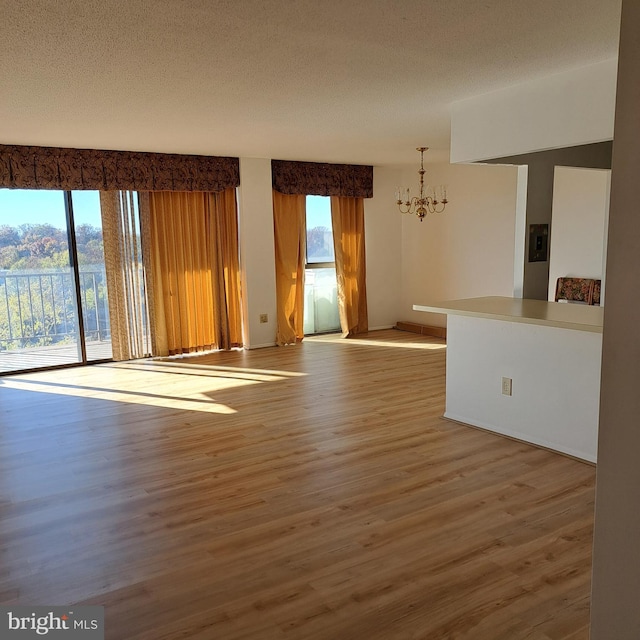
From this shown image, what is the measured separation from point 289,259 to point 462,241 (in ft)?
7.15

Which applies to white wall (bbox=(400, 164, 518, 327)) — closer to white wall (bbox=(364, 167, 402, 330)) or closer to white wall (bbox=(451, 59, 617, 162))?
white wall (bbox=(364, 167, 402, 330))

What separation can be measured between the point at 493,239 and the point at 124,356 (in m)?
4.44

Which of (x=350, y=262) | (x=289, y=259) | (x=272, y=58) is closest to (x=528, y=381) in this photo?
(x=272, y=58)

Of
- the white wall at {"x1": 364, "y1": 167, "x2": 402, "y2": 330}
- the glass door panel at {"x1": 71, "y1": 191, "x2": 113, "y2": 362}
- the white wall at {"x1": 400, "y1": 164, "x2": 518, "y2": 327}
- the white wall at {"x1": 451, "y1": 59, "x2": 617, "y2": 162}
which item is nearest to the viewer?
the white wall at {"x1": 451, "y1": 59, "x2": 617, "y2": 162}

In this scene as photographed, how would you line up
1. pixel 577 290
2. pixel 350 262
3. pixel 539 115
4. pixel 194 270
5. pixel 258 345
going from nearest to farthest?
pixel 539 115 → pixel 577 290 → pixel 194 270 → pixel 258 345 → pixel 350 262

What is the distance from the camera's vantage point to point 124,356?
21.4ft

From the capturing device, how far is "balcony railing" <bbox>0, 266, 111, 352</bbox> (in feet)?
19.8

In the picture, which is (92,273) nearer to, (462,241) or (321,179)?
(321,179)

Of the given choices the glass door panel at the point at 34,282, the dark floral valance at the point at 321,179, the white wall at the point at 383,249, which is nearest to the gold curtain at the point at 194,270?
the dark floral valance at the point at 321,179

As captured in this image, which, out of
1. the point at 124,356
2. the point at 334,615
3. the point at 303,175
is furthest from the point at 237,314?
the point at 334,615

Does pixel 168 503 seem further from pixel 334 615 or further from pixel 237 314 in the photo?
pixel 237 314

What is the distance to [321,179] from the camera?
7.41m

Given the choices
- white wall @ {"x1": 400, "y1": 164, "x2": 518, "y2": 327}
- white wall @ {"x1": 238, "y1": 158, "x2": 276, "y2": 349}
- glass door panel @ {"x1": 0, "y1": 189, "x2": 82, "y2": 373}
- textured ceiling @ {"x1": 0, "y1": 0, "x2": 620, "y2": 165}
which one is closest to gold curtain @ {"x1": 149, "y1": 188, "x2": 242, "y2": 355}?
white wall @ {"x1": 238, "y1": 158, "x2": 276, "y2": 349}

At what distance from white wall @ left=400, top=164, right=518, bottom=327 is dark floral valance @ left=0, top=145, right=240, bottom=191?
269 centimetres
